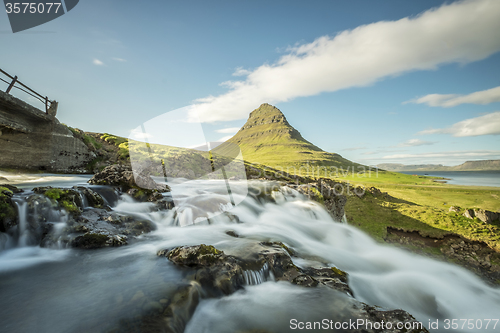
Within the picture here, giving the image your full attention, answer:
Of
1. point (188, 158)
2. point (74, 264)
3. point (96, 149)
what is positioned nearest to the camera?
point (74, 264)

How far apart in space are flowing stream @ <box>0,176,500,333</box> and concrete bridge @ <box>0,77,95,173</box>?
6.34 metres

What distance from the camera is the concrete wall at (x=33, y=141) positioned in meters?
14.6

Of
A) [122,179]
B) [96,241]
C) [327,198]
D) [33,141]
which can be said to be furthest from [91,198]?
[327,198]

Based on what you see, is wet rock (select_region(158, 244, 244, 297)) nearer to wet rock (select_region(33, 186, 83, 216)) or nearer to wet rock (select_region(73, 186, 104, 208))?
wet rock (select_region(33, 186, 83, 216))

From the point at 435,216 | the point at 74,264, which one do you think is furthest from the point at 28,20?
the point at 435,216

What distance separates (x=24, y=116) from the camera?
1552 centimetres

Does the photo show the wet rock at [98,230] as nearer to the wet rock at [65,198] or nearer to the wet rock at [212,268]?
the wet rock at [65,198]

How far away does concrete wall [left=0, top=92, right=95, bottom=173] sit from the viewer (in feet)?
47.7

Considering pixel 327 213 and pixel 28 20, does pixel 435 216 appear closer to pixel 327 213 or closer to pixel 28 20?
pixel 327 213

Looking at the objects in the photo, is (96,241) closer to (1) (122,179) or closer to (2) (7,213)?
(2) (7,213)

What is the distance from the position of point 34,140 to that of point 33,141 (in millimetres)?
107

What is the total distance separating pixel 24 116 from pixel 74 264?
663 inches

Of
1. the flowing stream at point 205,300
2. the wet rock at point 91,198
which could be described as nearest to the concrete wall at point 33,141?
the flowing stream at point 205,300

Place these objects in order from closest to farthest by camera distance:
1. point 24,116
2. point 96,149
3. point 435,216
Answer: point 24,116
point 435,216
point 96,149
